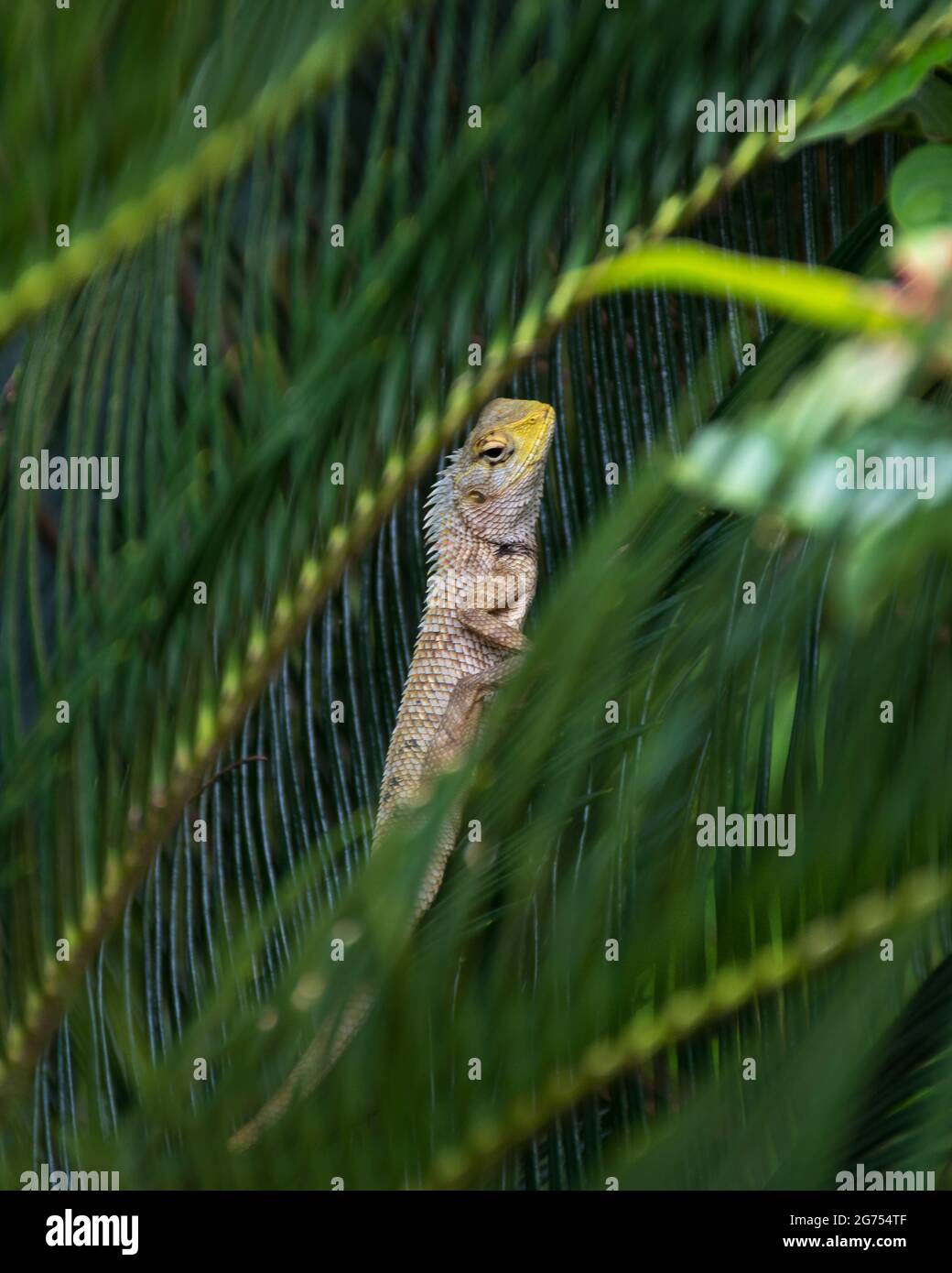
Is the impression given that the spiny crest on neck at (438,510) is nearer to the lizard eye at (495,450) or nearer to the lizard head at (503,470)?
the lizard head at (503,470)

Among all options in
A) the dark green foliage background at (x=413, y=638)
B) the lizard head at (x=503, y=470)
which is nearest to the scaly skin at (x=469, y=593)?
the lizard head at (x=503, y=470)

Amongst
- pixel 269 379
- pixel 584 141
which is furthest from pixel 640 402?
pixel 269 379

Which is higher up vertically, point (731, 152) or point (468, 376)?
point (731, 152)

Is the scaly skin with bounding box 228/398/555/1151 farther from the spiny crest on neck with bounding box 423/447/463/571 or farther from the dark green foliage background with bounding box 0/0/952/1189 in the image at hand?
the dark green foliage background with bounding box 0/0/952/1189

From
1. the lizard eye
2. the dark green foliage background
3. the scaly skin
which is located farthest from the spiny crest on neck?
the dark green foliage background

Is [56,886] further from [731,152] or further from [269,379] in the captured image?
[731,152]

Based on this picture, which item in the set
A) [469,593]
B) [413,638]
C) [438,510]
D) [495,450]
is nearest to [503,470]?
[495,450]

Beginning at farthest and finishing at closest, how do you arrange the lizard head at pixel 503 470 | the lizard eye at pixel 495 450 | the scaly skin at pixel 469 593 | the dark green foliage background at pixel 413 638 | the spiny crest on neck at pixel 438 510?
the spiny crest on neck at pixel 438 510, the lizard eye at pixel 495 450, the lizard head at pixel 503 470, the scaly skin at pixel 469 593, the dark green foliage background at pixel 413 638
